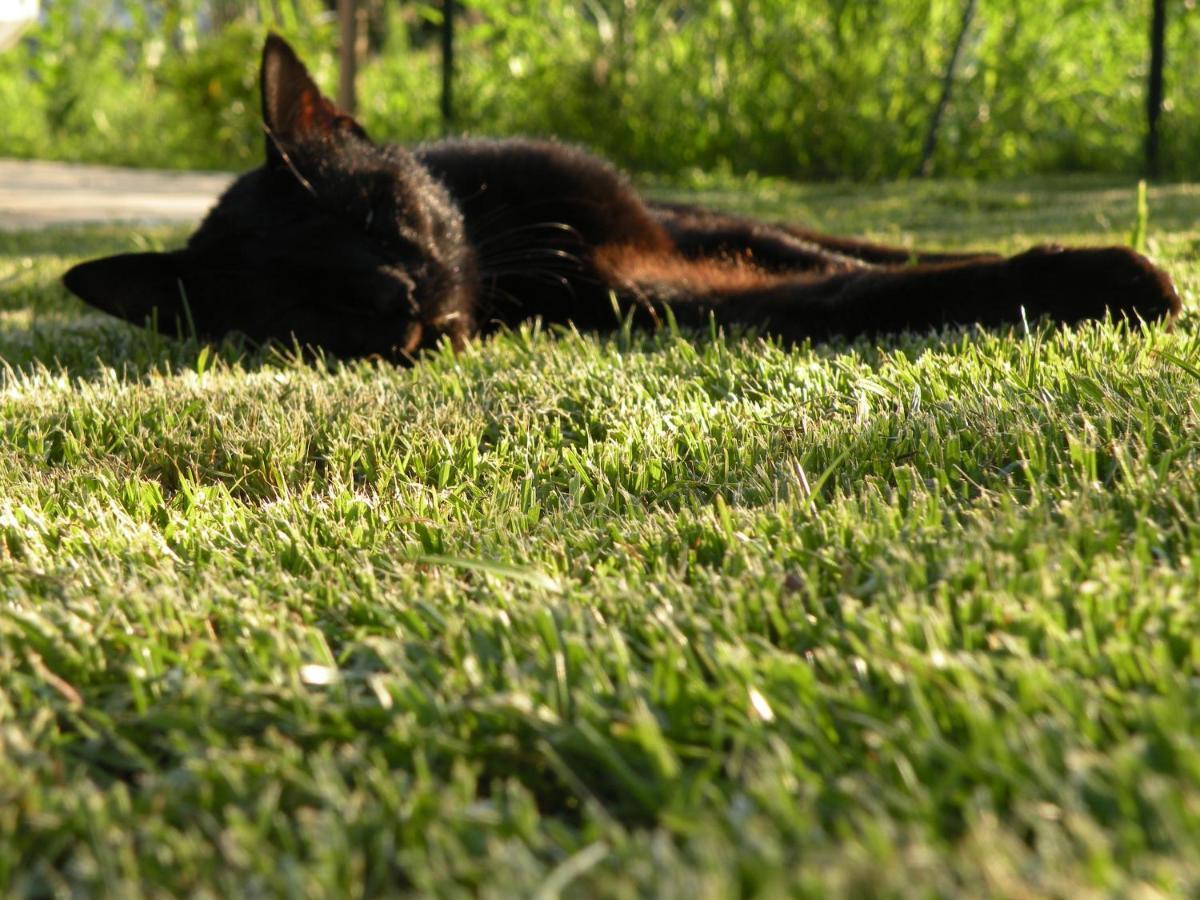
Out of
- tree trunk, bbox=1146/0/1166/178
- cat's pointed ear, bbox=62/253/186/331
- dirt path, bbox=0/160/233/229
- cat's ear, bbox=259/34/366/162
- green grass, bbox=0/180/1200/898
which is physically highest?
tree trunk, bbox=1146/0/1166/178

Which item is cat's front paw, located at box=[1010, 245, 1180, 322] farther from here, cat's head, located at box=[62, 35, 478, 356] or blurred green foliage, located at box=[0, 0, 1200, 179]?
blurred green foliage, located at box=[0, 0, 1200, 179]

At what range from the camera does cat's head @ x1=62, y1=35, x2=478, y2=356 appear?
2.33 metres

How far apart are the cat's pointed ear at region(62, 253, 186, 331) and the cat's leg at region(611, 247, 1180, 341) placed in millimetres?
960

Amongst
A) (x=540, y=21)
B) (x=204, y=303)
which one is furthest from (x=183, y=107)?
(x=204, y=303)

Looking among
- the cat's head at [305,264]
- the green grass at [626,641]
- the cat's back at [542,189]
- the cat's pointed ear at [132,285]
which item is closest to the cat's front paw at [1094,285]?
the green grass at [626,641]

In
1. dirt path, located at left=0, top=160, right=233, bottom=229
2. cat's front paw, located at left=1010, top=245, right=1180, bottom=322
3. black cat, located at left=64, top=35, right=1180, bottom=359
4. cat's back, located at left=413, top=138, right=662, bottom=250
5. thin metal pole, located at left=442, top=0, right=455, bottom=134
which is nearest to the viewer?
cat's front paw, located at left=1010, top=245, right=1180, bottom=322

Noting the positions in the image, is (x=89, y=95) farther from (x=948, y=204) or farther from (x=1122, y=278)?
(x=1122, y=278)

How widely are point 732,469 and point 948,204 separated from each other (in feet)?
14.1

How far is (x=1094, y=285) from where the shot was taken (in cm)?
199

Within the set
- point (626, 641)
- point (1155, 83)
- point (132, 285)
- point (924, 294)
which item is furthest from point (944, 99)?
point (626, 641)

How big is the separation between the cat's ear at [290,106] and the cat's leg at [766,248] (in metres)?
0.86

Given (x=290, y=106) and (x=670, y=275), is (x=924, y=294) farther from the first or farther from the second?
(x=290, y=106)

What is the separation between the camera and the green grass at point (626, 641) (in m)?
0.68

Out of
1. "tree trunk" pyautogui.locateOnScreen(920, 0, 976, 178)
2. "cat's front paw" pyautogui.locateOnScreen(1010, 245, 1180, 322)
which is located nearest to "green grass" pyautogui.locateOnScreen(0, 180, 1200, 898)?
"cat's front paw" pyautogui.locateOnScreen(1010, 245, 1180, 322)
